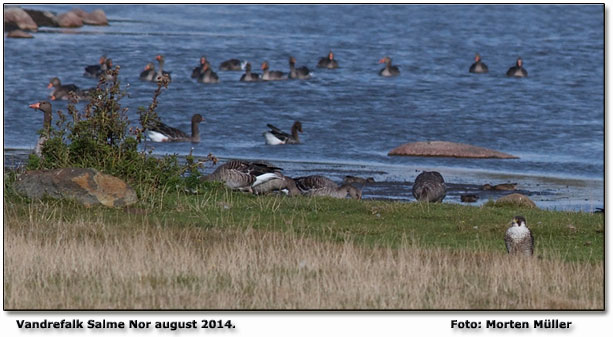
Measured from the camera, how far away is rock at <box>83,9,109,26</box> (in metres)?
63.2

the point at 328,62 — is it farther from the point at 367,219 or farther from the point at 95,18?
the point at 367,219

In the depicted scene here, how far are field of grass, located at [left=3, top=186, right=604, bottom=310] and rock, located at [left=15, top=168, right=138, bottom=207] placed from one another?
21cm

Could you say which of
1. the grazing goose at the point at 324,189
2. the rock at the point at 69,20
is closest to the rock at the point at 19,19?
the rock at the point at 69,20

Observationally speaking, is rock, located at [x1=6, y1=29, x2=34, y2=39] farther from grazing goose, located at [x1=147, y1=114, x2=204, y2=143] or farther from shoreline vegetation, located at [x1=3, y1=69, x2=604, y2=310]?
shoreline vegetation, located at [x1=3, y1=69, x2=604, y2=310]

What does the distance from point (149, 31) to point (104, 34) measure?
2785mm

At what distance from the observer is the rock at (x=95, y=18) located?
63250 mm

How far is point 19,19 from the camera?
59.8 metres

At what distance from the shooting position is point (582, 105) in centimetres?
4144

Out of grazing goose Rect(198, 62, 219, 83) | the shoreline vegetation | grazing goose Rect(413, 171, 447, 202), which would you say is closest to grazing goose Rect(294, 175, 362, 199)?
grazing goose Rect(413, 171, 447, 202)

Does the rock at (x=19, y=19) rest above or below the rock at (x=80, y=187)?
above

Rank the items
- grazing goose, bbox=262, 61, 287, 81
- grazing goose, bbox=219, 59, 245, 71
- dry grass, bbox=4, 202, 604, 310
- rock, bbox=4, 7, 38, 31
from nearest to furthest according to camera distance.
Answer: dry grass, bbox=4, 202, 604, 310 < grazing goose, bbox=262, 61, 287, 81 < grazing goose, bbox=219, 59, 245, 71 < rock, bbox=4, 7, 38, 31

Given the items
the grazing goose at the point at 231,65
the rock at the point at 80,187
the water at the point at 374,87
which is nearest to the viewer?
the rock at the point at 80,187

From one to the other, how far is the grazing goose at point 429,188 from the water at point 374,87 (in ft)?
4.15

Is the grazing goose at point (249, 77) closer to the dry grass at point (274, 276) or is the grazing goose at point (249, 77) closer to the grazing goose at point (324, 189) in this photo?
the grazing goose at point (324, 189)
